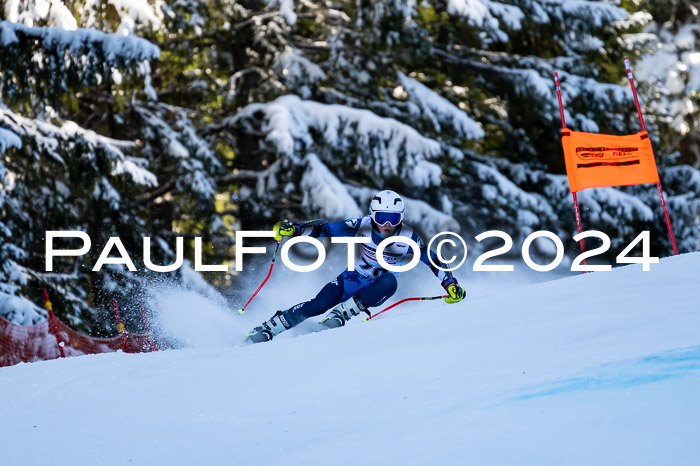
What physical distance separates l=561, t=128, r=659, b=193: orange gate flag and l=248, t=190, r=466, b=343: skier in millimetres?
2087

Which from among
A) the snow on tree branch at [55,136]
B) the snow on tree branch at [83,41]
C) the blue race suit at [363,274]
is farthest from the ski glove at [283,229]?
the snow on tree branch at [55,136]

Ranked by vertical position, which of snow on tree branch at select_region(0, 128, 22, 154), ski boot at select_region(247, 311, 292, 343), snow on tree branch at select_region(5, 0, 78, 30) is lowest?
ski boot at select_region(247, 311, 292, 343)

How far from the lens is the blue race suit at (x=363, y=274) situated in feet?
22.0

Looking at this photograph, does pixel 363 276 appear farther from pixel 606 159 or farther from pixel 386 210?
pixel 606 159

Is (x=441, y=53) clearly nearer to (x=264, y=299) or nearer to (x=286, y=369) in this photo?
(x=264, y=299)

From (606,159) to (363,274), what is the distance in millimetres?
2950

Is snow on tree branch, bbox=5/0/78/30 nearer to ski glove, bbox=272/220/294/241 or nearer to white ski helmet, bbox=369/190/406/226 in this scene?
ski glove, bbox=272/220/294/241

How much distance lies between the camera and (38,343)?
887cm

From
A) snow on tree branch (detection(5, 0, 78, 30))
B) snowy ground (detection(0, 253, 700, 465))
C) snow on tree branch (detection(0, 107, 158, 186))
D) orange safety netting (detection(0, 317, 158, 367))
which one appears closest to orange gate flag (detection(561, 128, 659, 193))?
Answer: snowy ground (detection(0, 253, 700, 465))

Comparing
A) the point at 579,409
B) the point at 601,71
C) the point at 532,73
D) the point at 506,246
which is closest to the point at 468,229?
the point at 506,246

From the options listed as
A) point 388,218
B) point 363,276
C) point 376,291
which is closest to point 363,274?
point 363,276

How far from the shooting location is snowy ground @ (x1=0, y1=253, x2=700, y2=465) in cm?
313

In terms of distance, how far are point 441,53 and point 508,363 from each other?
13774mm

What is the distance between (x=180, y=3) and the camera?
13.7 m
